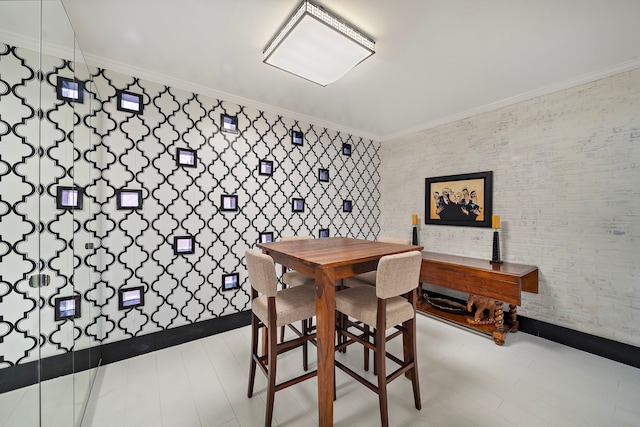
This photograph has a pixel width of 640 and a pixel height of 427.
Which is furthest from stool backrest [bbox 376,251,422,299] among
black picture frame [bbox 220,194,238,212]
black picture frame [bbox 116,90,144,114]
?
black picture frame [bbox 116,90,144,114]

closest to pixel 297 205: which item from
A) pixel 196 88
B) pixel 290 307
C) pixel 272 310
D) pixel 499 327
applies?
pixel 196 88

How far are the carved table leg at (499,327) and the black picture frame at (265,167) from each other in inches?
114

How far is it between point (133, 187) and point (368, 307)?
2258 millimetres

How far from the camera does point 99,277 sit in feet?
6.83

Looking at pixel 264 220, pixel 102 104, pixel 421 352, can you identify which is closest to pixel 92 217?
pixel 102 104

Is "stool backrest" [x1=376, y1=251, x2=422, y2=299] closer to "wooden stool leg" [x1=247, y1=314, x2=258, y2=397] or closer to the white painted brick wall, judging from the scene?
"wooden stool leg" [x1=247, y1=314, x2=258, y2=397]

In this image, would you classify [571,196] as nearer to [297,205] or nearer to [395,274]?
[395,274]

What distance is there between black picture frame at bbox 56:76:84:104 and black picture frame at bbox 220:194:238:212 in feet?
4.30

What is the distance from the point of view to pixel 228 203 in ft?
8.93

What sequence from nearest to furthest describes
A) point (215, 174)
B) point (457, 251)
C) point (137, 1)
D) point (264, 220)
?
point (137, 1) → point (215, 174) → point (264, 220) → point (457, 251)

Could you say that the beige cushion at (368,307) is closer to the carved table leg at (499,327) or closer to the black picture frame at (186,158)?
the carved table leg at (499,327)

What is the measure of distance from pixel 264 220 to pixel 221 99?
1.42 meters

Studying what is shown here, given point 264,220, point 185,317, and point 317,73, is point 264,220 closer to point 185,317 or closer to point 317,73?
point 185,317

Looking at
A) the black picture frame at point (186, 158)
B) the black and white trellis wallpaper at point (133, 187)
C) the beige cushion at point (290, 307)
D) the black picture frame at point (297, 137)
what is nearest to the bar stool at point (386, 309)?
the beige cushion at point (290, 307)
